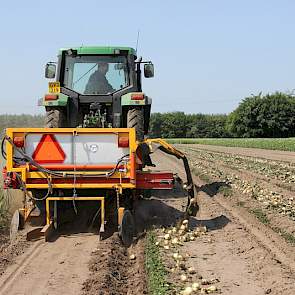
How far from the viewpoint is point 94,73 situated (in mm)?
10227

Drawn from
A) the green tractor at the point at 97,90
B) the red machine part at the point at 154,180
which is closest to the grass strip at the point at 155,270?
the red machine part at the point at 154,180

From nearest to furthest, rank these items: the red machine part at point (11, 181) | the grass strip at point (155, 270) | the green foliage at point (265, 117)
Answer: the grass strip at point (155, 270) < the red machine part at point (11, 181) < the green foliage at point (265, 117)

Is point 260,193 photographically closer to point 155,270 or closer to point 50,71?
point 50,71

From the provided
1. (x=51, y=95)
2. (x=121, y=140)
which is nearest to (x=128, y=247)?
(x=121, y=140)

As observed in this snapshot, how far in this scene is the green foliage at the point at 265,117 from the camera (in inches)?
2687

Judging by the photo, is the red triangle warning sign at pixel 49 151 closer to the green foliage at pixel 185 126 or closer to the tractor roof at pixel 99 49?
the tractor roof at pixel 99 49

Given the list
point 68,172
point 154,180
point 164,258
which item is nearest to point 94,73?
point 68,172

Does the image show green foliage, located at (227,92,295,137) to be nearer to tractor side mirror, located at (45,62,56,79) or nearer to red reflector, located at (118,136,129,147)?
tractor side mirror, located at (45,62,56,79)

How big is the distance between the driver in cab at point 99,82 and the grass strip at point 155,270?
3.66 meters

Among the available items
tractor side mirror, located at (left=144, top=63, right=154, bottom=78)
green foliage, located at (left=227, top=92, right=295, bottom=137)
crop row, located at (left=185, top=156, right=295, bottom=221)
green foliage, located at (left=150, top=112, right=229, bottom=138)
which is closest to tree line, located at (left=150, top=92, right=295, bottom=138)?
green foliage, located at (left=227, top=92, right=295, bottom=137)

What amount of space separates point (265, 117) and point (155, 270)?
65.1 metres

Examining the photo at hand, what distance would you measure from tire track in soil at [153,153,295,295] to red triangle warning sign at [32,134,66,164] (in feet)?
7.63

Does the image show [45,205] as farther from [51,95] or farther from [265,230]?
[265,230]

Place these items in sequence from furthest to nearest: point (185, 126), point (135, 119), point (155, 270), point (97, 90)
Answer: point (185, 126)
point (97, 90)
point (135, 119)
point (155, 270)
